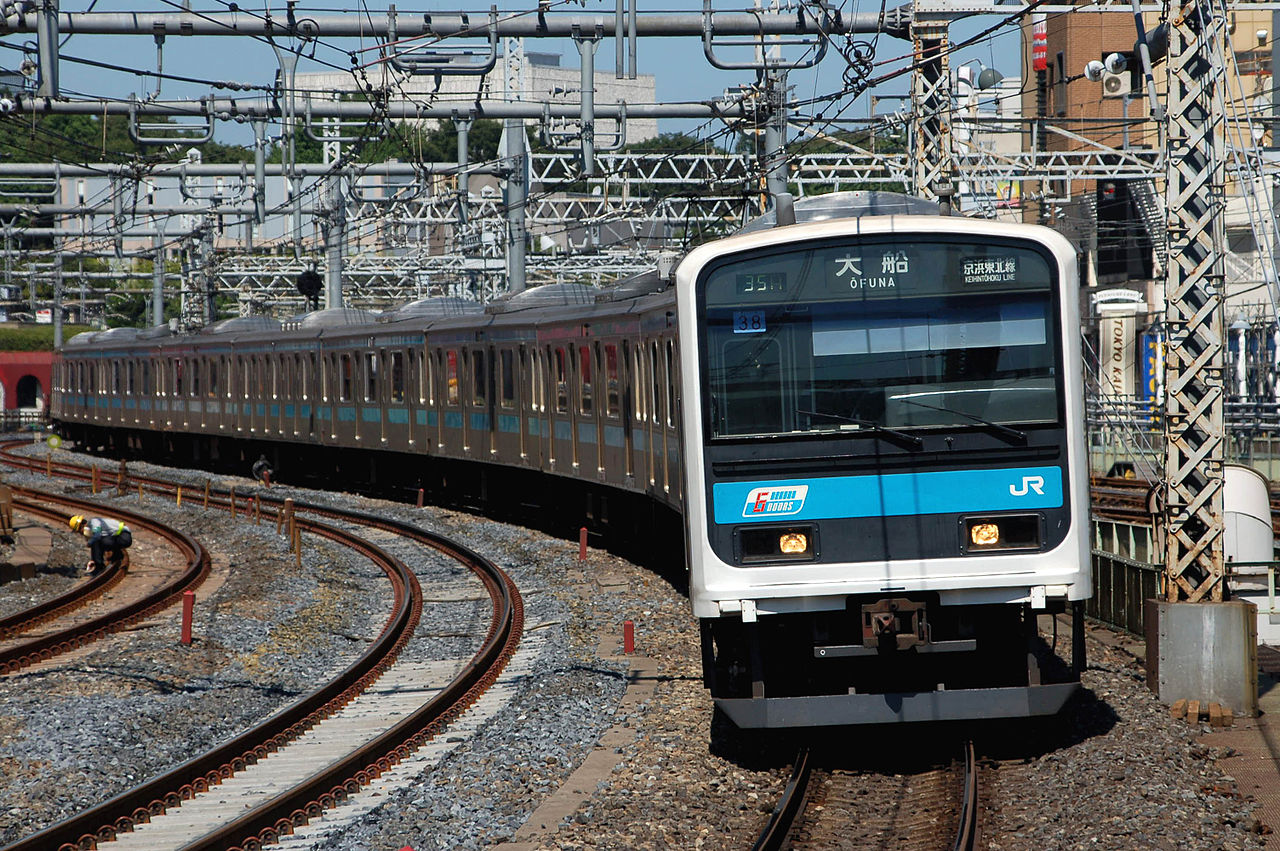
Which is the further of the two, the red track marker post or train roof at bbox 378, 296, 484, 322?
train roof at bbox 378, 296, 484, 322

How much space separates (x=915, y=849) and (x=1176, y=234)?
172 inches

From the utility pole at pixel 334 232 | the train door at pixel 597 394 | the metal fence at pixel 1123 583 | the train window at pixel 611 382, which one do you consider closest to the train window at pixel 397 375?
the utility pole at pixel 334 232

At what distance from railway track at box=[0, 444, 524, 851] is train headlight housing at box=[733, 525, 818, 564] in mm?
2512

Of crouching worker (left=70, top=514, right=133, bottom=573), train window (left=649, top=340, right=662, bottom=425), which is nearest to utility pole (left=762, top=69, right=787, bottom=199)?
train window (left=649, top=340, right=662, bottom=425)

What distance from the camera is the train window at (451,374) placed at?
23109 mm

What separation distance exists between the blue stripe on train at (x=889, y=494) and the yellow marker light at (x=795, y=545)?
0.31ft

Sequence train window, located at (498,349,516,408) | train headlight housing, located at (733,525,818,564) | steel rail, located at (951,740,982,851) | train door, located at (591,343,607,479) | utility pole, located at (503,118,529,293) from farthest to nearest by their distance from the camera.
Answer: utility pole, located at (503,118,529,293)
train window, located at (498,349,516,408)
train door, located at (591,343,607,479)
train headlight housing, located at (733,525,818,564)
steel rail, located at (951,740,982,851)

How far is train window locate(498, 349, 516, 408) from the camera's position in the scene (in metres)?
20.9

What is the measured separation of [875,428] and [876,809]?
6.07 ft

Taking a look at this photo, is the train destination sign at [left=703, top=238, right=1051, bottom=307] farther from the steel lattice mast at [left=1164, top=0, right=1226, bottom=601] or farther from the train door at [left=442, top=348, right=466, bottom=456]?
the train door at [left=442, top=348, right=466, bottom=456]

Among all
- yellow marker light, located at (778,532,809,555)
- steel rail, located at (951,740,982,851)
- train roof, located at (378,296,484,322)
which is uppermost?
train roof, located at (378,296,484,322)

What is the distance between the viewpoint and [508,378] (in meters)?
21.1

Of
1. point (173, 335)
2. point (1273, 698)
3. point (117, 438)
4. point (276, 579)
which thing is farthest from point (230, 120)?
point (117, 438)

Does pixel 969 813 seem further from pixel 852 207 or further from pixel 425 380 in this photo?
pixel 425 380
